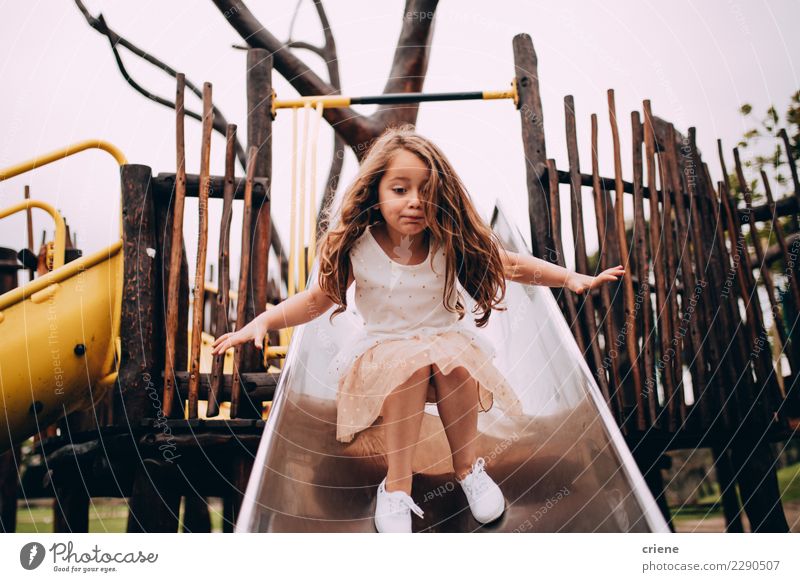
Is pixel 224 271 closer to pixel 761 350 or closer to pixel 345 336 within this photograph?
pixel 345 336

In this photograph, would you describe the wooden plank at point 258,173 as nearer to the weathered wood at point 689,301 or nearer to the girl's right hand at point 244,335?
the girl's right hand at point 244,335

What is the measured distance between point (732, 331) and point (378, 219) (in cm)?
87

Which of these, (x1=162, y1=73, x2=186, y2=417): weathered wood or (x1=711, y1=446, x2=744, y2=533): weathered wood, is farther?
(x1=711, y1=446, x2=744, y2=533): weathered wood

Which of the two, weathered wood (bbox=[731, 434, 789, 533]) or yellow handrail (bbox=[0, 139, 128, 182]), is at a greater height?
yellow handrail (bbox=[0, 139, 128, 182])

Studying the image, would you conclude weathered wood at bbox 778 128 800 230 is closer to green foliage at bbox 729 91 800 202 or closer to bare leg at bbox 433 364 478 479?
green foliage at bbox 729 91 800 202

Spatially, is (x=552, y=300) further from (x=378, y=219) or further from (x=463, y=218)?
(x=378, y=219)

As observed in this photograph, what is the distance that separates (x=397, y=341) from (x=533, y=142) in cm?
77

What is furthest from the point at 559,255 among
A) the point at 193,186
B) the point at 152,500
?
the point at 152,500

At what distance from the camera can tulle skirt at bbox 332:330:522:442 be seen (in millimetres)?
1101

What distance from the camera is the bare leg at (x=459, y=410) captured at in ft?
3.63

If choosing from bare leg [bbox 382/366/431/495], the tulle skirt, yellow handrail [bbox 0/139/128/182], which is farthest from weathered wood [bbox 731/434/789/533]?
yellow handrail [bbox 0/139/128/182]

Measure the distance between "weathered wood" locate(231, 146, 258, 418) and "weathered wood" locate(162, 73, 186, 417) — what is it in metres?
A: 0.13

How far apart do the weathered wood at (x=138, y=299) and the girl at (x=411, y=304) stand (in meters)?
0.31
